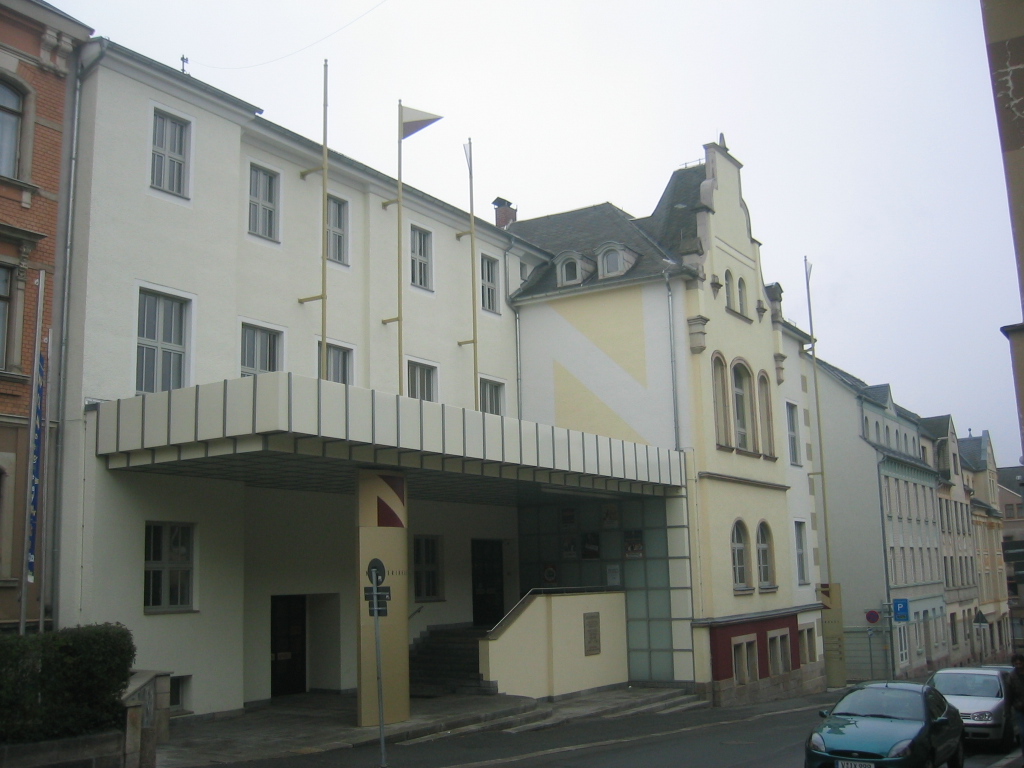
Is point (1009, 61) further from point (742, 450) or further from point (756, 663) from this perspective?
point (756, 663)

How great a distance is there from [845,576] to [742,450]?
20405 mm

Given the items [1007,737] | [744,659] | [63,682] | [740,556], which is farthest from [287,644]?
[1007,737]

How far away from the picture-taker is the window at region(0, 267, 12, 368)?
16.5m

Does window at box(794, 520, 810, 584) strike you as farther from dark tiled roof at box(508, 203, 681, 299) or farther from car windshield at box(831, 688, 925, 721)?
car windshield at box(831, 688, 925, 721)

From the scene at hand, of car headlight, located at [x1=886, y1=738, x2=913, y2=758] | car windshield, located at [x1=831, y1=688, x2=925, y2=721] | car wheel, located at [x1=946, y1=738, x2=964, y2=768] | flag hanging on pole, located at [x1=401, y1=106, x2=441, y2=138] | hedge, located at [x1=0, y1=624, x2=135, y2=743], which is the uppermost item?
flag hanging on pole, located at [x1=401, y1=106, x2=441, y2=138]

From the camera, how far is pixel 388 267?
24547 mm

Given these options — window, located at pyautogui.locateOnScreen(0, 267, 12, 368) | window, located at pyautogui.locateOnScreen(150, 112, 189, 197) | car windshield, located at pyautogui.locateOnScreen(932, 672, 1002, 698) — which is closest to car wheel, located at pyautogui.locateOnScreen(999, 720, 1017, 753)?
car windshield, located at pyautogui.locateOnScreen(932, 672, 1002, 698)

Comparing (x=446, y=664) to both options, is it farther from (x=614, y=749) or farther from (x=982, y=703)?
(x=982, y=703)

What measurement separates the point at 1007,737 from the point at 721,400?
484 inches

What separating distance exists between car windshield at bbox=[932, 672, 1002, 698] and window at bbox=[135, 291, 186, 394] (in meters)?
15.0

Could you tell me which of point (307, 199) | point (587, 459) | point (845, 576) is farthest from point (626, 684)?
point (845, 576)

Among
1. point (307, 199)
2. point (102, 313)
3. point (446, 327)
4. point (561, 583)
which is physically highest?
point (307, 199)

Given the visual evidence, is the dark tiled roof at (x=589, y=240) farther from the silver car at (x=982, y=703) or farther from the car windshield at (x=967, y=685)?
the silver car at (x=982, y=703)

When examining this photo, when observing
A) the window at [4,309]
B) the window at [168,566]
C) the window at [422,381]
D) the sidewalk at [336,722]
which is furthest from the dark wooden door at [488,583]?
the window at [4,309]
